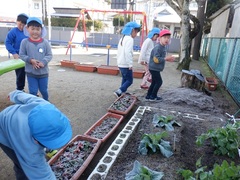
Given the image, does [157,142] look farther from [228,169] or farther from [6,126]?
[6,126]

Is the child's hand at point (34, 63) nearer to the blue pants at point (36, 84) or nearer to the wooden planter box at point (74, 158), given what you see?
the blue pants at point (36, 84)

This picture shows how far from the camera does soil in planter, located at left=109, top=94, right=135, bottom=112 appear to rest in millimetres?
3726

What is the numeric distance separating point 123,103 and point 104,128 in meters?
1.04

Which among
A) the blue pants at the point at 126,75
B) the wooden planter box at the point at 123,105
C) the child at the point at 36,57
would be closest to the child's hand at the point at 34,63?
the child at the point at 36,57

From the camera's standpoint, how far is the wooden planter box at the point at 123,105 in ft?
11.6

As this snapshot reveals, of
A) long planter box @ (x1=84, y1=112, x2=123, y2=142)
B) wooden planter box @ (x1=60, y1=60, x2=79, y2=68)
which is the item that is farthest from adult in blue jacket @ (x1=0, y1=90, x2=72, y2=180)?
wooden planter box @ (x1=60, y1=60, x2=79, y2=68)

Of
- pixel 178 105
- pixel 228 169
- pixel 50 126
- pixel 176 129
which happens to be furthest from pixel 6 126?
pixel 178 105

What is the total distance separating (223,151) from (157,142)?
2.48ft

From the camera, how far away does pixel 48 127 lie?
45.8 inches

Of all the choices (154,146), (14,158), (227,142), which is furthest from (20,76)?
(227,142)

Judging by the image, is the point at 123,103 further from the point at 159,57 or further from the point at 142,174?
the point at 142,174

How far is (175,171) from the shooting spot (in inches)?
78.0

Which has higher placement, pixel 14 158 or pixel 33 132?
pixel 33 132

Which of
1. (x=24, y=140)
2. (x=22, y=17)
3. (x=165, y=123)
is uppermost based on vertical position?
(x=22, y=17)
